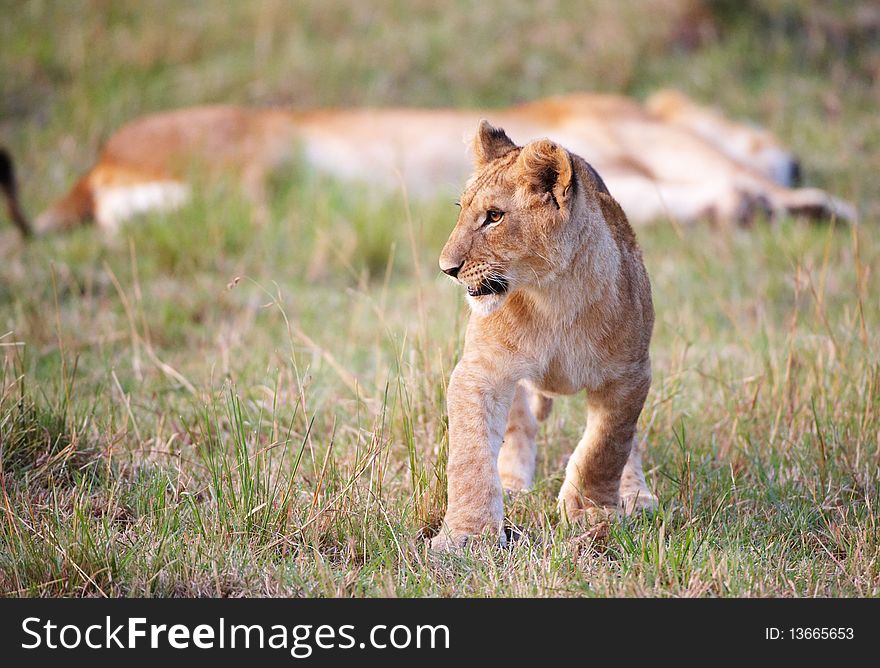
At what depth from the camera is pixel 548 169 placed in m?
3.03

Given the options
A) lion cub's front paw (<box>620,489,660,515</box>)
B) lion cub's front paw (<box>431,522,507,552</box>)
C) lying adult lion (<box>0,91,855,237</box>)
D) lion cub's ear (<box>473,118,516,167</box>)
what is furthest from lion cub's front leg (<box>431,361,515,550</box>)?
lying adult lion (<box>0,91,855,237</box>)

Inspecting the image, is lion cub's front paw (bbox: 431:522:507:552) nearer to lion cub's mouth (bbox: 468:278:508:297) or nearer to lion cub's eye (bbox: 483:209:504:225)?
lion cub's mouth (bbox: 468:278:508:297)

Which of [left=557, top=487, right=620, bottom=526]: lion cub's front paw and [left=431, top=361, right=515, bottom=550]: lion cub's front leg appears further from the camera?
[left=557, top=487, right=620, bottom=526]: lion cub's front paw

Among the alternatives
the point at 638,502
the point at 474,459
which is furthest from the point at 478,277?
the point at 638,502

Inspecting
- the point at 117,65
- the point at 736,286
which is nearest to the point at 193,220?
the point at 736,286

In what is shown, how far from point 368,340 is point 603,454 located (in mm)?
2422

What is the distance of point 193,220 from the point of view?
6672 millimetres

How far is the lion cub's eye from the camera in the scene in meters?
3.09

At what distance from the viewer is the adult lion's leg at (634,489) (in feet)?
11.5

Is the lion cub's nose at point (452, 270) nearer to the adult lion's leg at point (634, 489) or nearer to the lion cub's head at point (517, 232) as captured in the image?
the lion cub's head at point (517, 232)

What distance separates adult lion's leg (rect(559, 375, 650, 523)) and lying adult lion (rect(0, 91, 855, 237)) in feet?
13.8

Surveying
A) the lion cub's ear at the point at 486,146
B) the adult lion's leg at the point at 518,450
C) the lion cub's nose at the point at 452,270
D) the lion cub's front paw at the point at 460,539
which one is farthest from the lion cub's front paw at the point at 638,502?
the lion cub's ear at the point at 486,146

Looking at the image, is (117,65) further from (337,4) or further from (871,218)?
(871,218)
